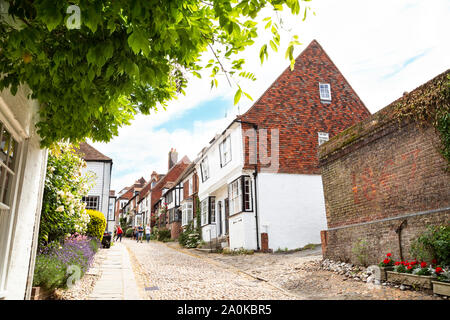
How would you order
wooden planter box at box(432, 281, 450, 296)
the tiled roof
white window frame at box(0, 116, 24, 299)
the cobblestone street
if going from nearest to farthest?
1. white window frame at box(0, 116, 24, 299)
2. wooden planter box at box(432, 281, 450, 296)
3. the cobblestone street
4. the tiled roof

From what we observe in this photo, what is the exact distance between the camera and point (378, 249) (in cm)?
962

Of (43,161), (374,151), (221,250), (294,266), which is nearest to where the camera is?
(43,161)

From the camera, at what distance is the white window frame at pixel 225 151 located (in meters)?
20.8

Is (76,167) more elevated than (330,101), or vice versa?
(330,101)

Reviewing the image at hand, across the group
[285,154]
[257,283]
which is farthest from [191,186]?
[257,283]

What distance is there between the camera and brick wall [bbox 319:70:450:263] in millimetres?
8367

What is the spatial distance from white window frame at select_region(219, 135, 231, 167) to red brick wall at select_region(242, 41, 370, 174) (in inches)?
84.0

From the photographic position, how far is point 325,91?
21.0 m

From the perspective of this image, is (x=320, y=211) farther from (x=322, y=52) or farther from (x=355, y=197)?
(x=322, y=52)

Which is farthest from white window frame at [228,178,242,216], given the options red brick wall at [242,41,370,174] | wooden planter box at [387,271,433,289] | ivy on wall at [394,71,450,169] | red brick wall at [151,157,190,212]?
red brick wall at [151,157,190,212]

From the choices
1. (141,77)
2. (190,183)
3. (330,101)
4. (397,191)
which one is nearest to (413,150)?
(397,191)

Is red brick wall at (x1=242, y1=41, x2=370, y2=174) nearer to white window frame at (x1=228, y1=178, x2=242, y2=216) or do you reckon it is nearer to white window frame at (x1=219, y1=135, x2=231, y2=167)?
white window frame at (x1=228, y1=178, x2=242, y2=216)

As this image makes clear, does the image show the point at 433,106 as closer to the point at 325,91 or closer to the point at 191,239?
the point at 325,91

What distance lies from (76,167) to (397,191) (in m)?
8.54
